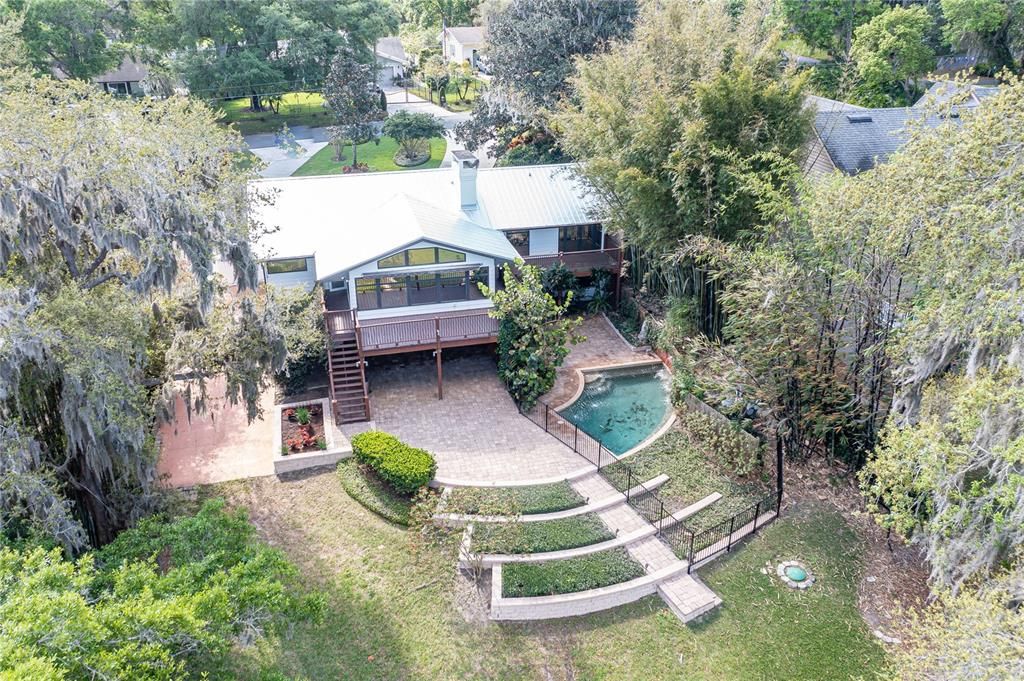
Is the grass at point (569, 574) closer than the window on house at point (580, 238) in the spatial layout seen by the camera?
Yes

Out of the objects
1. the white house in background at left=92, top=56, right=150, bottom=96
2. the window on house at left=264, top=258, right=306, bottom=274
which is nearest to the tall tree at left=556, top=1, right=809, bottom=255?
the window on house at left=264, top=258, right=306, bottom=274

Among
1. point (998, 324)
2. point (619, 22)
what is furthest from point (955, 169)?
point (619, 22)

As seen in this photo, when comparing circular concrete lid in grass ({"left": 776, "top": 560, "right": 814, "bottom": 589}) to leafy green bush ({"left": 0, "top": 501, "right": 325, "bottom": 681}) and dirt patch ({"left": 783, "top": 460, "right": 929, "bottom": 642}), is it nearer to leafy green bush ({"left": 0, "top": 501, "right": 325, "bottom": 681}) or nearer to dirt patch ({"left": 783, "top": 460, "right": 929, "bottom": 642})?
dirt patch ({"left": 783, "top": 460, "right": 929, "bottom": 642})

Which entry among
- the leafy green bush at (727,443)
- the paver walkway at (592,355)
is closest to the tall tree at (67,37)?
the paver walkway at (592,355)

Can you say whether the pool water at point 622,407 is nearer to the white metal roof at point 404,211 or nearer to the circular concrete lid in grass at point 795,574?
the circular concrete lid in grass at point 795,574

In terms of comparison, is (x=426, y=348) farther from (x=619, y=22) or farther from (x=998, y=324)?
(x=619, y=22)

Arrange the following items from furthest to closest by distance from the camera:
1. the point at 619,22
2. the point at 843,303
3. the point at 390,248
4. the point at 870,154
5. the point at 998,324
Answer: the point at 619,22 → the point at 870,154 → the point at 390,248 → the point at 843,303 → the point at 998,324

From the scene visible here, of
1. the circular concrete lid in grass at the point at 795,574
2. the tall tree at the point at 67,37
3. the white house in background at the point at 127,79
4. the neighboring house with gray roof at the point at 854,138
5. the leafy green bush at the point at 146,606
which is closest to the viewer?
the leafy green bush at the point at 146,606
